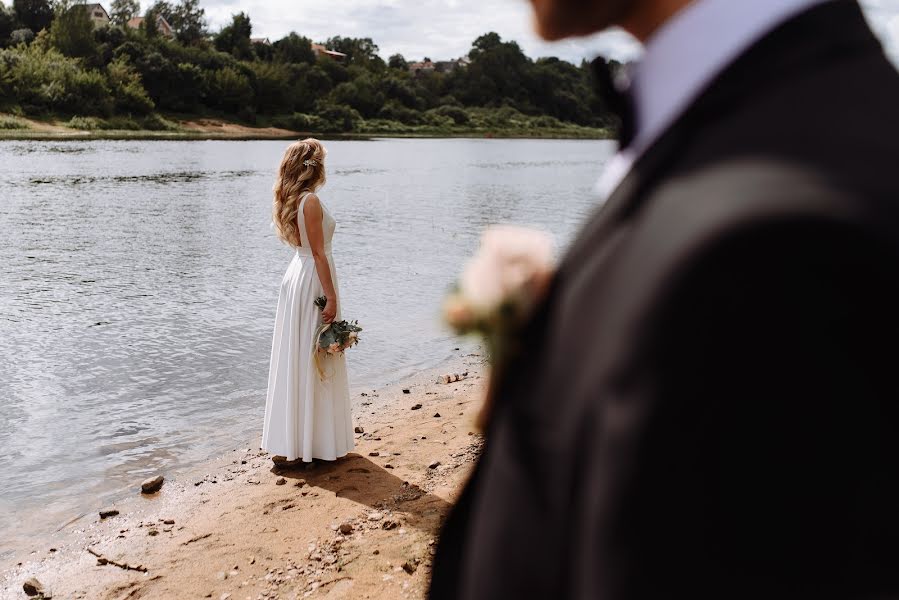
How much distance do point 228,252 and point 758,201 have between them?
21662 mm

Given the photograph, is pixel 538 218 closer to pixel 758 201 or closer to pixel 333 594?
pixel 333 594

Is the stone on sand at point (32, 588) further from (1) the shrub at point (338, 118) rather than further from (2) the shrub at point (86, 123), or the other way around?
(1) the shrub at point (338, 118)

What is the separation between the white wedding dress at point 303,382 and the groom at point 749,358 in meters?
6.58

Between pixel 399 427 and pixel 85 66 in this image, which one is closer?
pixel 399 427

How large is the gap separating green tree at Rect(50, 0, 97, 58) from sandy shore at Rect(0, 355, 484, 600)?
87791 mm

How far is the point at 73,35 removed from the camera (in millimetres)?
86062

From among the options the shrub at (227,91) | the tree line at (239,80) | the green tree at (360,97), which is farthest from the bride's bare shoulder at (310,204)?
the green tree at (360,97)

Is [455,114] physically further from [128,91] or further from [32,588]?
[32,588]

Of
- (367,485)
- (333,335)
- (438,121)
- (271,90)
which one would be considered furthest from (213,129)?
(367,485)

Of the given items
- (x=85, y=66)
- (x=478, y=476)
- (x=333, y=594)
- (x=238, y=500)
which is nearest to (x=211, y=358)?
(x=238, y=500)

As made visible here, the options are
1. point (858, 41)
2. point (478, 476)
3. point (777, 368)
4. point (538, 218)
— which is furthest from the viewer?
point (538, 218)

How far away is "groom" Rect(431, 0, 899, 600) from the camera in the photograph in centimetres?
71

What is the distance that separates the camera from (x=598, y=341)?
76 centimetres

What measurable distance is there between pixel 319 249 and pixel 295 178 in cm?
64
